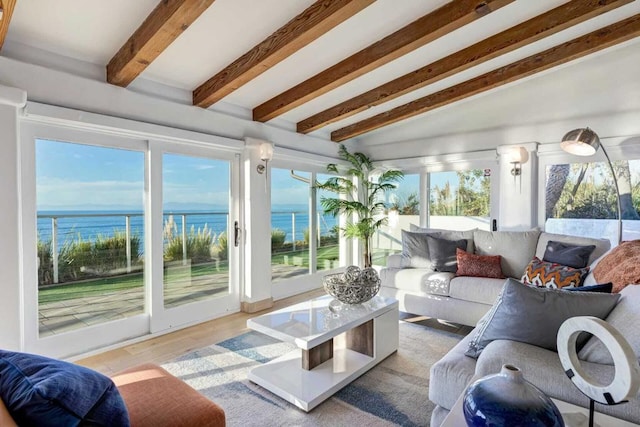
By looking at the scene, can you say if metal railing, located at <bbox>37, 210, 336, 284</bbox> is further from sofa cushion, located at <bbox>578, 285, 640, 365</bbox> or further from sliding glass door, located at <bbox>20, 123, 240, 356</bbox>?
sofa cushion, located at <bbox>578, 285, 640, 365</bbox>

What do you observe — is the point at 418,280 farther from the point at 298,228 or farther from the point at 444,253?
the point at 298,228

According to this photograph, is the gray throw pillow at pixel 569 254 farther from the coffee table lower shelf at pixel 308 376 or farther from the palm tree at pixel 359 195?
the palm tree at pixel 359 195

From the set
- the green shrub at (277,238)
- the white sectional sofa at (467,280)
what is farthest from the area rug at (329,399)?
the green shrub at (277,238)

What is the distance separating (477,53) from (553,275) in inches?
82.7

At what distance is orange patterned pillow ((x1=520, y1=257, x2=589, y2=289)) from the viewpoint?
9.39ft

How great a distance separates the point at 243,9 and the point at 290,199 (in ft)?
8.88

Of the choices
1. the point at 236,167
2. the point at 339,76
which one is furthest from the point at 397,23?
the point at 236,167

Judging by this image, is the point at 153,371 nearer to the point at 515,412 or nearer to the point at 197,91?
the point at 515,412

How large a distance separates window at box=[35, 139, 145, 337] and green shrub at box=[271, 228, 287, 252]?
1659mm

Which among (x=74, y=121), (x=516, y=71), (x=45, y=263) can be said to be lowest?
(x=45, y=263)

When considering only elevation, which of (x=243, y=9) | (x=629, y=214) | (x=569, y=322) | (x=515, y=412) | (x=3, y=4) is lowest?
(x=515, y=412)

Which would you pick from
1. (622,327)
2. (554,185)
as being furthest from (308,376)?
(554,185)

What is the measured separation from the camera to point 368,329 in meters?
2.72

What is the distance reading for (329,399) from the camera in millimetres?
2234
